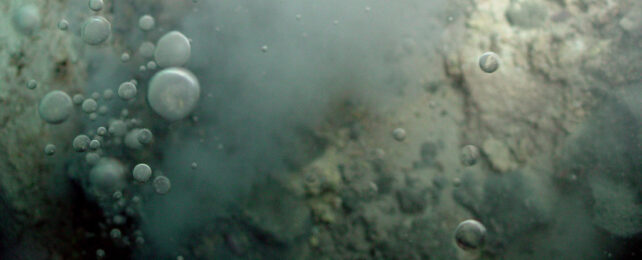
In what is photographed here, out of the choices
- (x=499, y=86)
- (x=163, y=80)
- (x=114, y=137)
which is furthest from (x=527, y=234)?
(x=114, y=137)

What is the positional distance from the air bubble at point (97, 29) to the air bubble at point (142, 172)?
400mm

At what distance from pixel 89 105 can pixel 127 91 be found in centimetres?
14

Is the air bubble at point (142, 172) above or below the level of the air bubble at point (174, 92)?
below

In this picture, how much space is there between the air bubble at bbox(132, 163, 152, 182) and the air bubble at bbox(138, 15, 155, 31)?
396mm

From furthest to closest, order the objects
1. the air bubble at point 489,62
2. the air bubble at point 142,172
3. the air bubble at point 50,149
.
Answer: the air bubble at point 50,149, the air bubble at point 142,172, the air bubble at point 489,62

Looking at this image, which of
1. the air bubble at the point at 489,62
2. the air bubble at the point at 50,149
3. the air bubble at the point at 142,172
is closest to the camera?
the air bubble at the point at 489,62

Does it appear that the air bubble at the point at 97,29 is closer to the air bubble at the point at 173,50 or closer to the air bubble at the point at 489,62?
the air bubble at the point at 173,50

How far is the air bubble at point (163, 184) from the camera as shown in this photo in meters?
1.32

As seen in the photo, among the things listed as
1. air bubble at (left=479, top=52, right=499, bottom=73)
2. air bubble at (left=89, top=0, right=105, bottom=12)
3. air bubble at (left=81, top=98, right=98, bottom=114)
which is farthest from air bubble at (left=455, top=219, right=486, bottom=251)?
air bubble at (left=89, top=0, right=105, bottom=12)

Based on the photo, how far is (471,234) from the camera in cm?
124

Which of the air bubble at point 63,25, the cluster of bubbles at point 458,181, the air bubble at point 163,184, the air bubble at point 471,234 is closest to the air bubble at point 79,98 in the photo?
the air bubble at point 63,25

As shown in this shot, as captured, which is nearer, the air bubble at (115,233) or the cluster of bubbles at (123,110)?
the cluster of bubbles at (123,110)

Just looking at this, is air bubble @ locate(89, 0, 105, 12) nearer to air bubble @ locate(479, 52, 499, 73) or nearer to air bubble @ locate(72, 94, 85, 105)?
air bubble @ locate(72, 94, 85, 105)

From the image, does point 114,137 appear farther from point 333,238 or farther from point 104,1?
point 333,238
